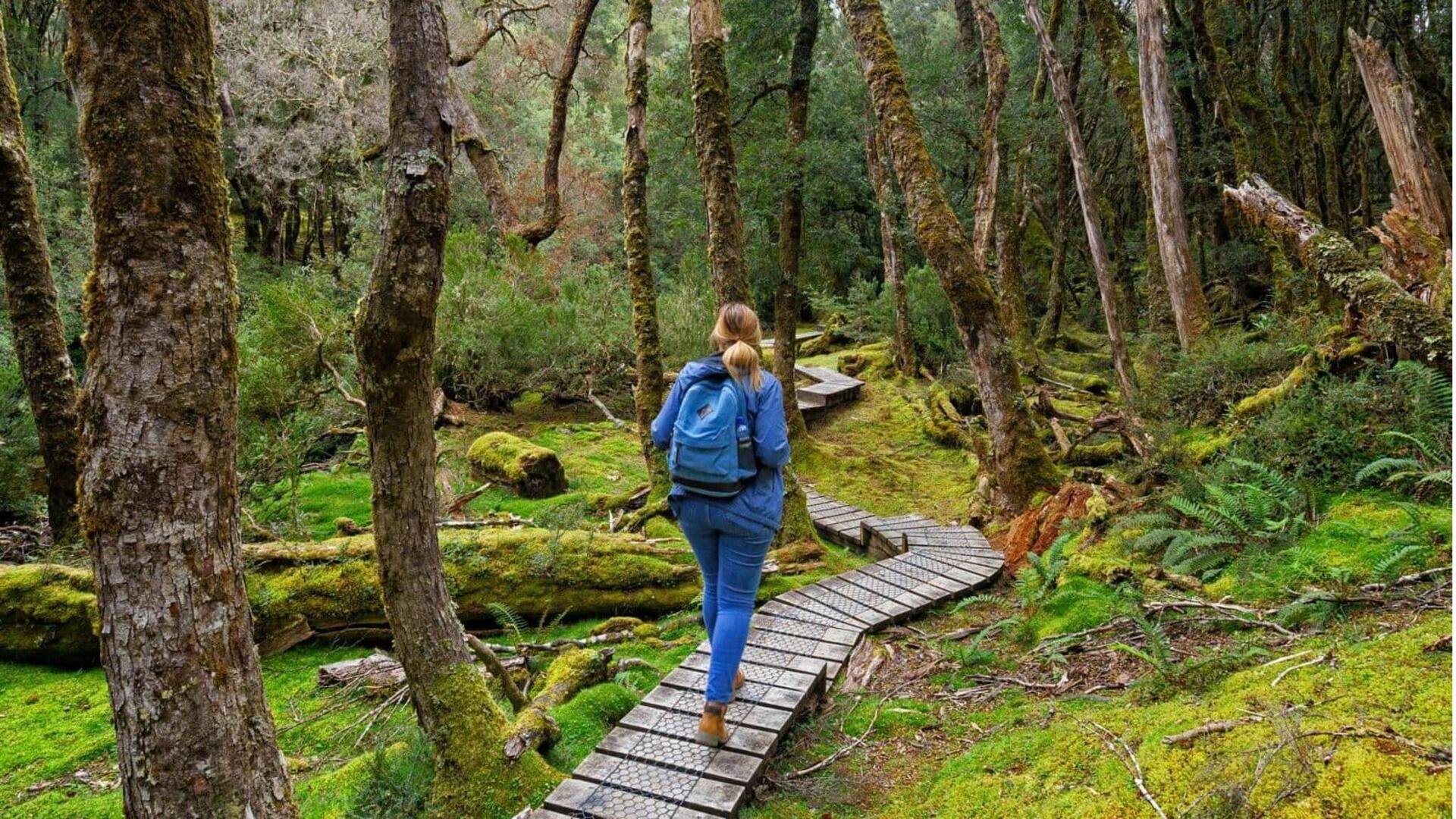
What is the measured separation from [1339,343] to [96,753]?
9372mm

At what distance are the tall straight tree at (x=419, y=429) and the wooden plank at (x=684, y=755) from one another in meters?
0.36

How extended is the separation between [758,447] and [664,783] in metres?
1.54

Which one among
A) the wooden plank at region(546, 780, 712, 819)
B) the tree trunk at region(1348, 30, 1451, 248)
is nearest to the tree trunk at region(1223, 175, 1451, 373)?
the tree trunk at region(1348, 30, 1451, 248)

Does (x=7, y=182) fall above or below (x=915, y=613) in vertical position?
above

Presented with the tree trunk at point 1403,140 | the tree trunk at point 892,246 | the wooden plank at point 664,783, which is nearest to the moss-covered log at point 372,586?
the wooden plank at point 664,783

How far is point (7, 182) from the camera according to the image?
6223mm

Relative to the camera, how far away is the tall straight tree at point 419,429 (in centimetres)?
309

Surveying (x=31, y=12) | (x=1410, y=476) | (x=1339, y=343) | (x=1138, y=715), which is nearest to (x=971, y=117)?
(x=1339, y=343)

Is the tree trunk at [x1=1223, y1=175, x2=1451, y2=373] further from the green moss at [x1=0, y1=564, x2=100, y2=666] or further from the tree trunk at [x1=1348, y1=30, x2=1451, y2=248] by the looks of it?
the green moss at [x1=0, y1=564, x2=100, y2=666]

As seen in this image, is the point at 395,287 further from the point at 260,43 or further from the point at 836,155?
the point at 260,43

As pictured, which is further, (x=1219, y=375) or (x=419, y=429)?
(x=1219, y=375)

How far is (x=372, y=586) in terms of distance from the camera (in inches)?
222

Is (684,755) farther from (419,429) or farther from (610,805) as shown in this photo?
(419,429)

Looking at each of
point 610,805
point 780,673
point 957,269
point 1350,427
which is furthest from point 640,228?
point 1350,427
